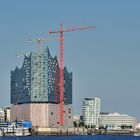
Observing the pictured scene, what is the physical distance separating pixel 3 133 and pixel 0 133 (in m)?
2.28

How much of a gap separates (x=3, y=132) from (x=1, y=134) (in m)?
2.80

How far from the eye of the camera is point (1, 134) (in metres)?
197

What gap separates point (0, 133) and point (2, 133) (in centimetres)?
84

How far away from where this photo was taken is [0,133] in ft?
655

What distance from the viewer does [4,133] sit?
198500mm

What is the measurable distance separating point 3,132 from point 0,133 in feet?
3.64

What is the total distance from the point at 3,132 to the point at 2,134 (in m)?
3.39

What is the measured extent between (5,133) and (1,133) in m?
1.44

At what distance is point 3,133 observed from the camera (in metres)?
198

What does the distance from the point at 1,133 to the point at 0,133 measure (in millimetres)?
391

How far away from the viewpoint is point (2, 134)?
196 metres

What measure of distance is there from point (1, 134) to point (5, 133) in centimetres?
263

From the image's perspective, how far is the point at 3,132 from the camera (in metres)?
200

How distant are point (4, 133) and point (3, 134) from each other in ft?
11.5
